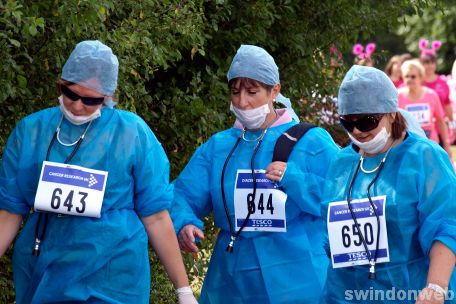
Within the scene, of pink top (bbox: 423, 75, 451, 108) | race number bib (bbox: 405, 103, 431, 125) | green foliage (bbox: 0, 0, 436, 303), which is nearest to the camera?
green foliage (bbox: 0, 0, 436, 303)

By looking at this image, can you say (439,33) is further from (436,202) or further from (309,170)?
(436,202)

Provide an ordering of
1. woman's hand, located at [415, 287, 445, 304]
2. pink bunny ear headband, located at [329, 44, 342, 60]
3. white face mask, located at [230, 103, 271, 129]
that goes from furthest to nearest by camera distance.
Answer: pink bunny ear headband, located at [329, 44, 342, 60], white face mask, located at [230, 103, 271, 129], woman's hand, located at [415, 287, 445, 304]

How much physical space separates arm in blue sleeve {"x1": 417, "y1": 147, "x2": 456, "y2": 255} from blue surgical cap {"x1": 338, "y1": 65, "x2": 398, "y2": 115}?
30cm

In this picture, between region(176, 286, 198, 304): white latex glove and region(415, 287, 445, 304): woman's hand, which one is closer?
region(415, 287, 445, 304): woman's hand

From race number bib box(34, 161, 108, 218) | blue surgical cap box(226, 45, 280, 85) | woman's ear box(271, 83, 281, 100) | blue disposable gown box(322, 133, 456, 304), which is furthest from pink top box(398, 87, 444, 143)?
race number bib box(34, 161, 108, 218)

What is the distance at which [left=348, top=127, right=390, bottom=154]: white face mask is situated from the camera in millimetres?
5434

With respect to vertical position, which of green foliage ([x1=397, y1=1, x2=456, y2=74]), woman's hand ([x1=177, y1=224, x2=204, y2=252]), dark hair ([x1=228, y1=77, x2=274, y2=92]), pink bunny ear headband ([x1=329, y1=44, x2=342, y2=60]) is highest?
green foliage ([x1=397, y1=1, x2=456, y2=74])

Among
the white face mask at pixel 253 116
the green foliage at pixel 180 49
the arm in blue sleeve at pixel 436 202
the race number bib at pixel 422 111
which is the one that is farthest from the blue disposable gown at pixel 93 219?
the race number bib at pixel 422 111

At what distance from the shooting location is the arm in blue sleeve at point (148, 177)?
5461mm

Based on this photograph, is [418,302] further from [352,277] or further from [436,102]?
[436,102]

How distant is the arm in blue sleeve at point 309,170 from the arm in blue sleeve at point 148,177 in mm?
777

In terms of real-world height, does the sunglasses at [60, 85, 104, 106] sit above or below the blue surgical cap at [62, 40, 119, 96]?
below

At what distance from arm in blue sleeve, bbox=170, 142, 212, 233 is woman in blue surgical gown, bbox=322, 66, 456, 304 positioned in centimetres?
95

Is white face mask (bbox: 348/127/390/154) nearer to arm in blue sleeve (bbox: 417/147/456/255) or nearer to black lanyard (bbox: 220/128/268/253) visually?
arm in blue sleeve (bbox: 417/147/456/255)
